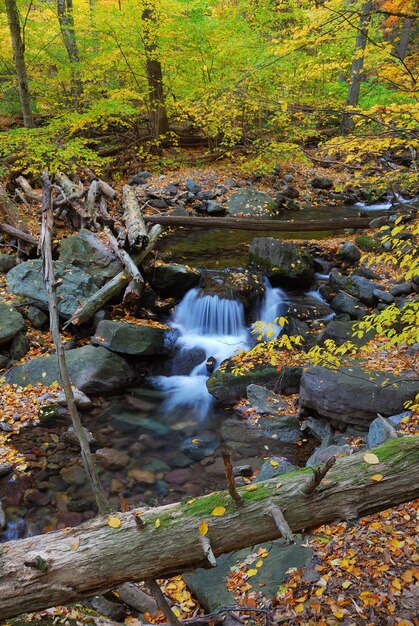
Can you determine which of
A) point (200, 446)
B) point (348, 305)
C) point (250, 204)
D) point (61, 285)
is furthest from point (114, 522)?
point (250, 204)

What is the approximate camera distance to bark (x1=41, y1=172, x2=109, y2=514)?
10.5ft

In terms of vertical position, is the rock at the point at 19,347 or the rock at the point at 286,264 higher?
the rock at the point at 286,264

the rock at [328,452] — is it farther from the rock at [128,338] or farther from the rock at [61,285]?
the rock at [61,285]

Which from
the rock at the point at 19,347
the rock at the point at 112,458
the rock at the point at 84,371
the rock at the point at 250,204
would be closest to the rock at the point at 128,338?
the rock at the point at 84,371

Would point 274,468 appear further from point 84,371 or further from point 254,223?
point 254,223

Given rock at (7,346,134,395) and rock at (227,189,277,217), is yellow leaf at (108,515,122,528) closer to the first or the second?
rock at (7,346,134,395)

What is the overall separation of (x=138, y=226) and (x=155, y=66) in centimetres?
903

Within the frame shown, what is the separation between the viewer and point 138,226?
410 inches

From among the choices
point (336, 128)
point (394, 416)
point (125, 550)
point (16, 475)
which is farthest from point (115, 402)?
point (336, 128)

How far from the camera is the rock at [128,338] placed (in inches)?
316

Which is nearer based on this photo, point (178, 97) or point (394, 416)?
point (394, 416)

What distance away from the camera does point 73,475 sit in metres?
5.83

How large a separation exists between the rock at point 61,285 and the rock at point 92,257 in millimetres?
335

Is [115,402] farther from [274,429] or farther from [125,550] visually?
[125,550]
